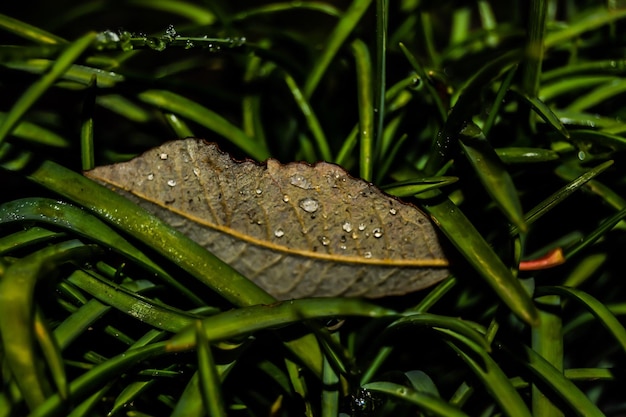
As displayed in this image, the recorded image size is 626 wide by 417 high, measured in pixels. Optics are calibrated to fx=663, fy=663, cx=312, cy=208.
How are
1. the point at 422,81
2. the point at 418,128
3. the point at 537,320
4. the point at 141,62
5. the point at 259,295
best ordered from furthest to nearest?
the point at 141,62
the point at 418,128
the point at 422,81
the point at 259,295
the point at 537,320

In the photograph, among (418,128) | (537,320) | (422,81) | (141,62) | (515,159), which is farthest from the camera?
(141,62)

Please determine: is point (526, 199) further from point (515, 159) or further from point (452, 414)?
point (452, 414)

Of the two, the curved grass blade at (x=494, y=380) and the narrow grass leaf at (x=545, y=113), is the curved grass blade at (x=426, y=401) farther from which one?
the narrow grass leaf at (x=545, y=113)

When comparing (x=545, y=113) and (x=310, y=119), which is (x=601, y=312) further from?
(x=310, y=119)

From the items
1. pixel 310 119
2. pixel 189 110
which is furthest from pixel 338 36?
pixel 189 110

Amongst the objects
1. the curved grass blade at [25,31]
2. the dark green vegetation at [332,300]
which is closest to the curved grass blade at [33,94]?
the dark green vegetation at [332,300]

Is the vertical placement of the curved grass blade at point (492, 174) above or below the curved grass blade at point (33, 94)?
below

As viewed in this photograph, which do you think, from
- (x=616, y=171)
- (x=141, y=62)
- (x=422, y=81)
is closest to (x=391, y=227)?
(x=422, y=81)
